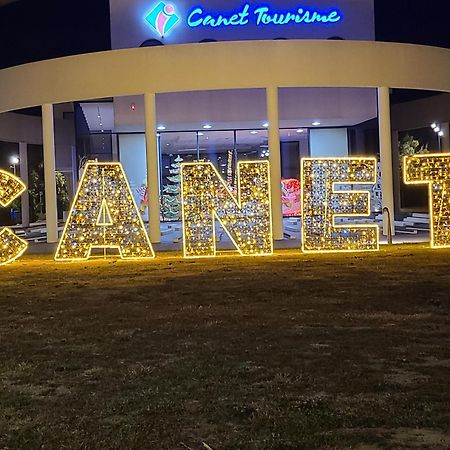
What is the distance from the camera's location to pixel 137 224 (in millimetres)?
14305

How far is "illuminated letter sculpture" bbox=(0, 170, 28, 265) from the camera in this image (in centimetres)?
1453

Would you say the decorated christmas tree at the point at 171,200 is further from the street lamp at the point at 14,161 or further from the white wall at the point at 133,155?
the street lamp at the point at 14,161

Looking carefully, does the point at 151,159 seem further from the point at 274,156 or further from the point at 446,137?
the point at 446,137

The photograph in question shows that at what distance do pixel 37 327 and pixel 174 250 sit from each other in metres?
8.61

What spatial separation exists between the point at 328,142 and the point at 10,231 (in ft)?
46.2

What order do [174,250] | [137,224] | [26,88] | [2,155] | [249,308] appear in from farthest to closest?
1. [2,155]
2. [26,88]
3. [174,250]
4. [137,224]
5. [249,308]

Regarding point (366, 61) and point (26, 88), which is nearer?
point (366, 61)

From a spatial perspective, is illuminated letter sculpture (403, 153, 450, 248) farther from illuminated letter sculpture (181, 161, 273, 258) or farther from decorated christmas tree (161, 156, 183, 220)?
decorated christmas tree (161, 156, 183, 220)

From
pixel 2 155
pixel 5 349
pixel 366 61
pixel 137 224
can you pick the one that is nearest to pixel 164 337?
pixel 5 349

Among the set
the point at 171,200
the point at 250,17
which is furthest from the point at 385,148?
the point at 171,200

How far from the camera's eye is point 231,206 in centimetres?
1410

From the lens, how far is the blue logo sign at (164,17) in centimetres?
2173

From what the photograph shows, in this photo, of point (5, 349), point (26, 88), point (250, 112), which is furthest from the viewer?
point (250, 112)

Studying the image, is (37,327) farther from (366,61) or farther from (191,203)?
(366,61)
